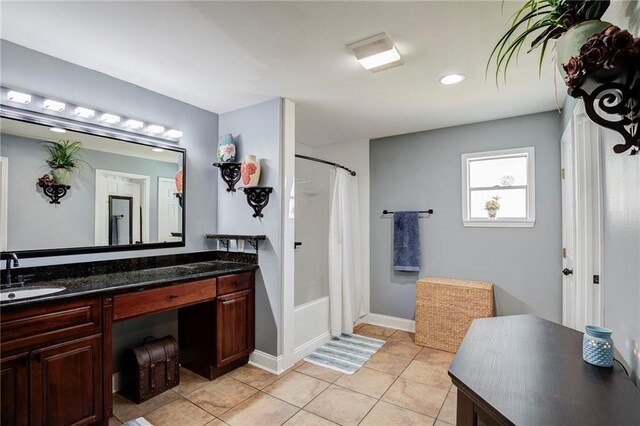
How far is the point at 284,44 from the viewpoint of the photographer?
191 centimetres

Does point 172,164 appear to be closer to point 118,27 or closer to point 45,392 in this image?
point 118,27

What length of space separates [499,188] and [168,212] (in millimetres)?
3248

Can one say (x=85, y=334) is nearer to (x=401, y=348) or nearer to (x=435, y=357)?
(x=401, y=348)

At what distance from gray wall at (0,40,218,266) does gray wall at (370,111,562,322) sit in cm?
202

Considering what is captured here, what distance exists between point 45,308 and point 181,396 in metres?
1.17

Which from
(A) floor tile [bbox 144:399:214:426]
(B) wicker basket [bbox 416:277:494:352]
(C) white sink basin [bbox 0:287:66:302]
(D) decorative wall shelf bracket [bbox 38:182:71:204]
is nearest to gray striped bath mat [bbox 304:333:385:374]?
(B) wicker basket [bbox 416:277:494:352]

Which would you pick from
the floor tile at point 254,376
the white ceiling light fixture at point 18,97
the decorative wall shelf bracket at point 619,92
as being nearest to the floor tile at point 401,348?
the floor tile at point 254,376

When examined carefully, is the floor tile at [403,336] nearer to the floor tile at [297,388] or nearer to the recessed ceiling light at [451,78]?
the floor tile at [297,388]

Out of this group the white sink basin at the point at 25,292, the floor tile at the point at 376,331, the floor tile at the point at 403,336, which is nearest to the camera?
the white sink basin at the point at 25,292

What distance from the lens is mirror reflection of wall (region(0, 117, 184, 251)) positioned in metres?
1.93

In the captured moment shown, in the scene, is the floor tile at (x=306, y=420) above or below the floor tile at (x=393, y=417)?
above

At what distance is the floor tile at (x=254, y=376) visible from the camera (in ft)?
8.25

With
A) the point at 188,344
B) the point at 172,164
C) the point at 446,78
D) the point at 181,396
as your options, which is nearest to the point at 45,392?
the point at 181,396

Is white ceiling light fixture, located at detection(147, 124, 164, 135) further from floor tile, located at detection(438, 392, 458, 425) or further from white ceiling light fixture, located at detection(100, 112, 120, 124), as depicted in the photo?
floor tile, located at detection(438, 392, 458, 425)
